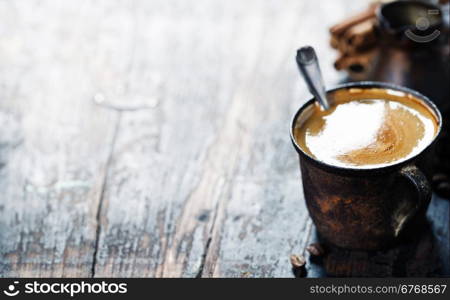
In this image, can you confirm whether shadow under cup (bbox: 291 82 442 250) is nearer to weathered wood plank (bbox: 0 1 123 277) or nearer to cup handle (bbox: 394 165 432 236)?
cup handle (bbox: 394 165 432 236)

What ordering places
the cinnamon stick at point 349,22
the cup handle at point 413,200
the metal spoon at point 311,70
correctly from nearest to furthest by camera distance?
the cup handle at point 413,200, the metal spoon at point 311,70, the cinnamon stick at point 349,22

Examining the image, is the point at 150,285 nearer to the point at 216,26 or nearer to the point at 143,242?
the point at 143,242

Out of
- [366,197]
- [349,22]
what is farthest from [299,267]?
[349,22]

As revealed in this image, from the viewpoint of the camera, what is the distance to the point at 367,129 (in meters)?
1.34

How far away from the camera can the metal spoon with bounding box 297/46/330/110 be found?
136cm

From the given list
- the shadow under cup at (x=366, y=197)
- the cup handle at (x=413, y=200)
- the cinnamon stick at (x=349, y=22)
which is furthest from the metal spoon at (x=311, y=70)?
the cinnamon stick at (x=349, y=22)

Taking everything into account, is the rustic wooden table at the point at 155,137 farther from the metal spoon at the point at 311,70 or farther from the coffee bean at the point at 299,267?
the metal spoon at the point at 311,70

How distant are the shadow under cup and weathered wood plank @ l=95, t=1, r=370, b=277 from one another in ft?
0.41

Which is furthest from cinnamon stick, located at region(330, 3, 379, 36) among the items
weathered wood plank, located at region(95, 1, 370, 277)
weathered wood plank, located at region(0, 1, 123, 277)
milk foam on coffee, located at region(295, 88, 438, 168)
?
weathered wood plank, located at region(0, 1, 123, 277)

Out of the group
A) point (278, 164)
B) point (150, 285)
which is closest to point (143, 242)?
point (150, 285)

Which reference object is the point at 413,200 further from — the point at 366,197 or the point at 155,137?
the point at 155,137

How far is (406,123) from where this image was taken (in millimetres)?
1352

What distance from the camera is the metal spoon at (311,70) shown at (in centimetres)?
136

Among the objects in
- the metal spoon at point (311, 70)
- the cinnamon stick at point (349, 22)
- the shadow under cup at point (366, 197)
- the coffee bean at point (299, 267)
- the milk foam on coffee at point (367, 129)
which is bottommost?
the coffee bean at point (299, 267)
